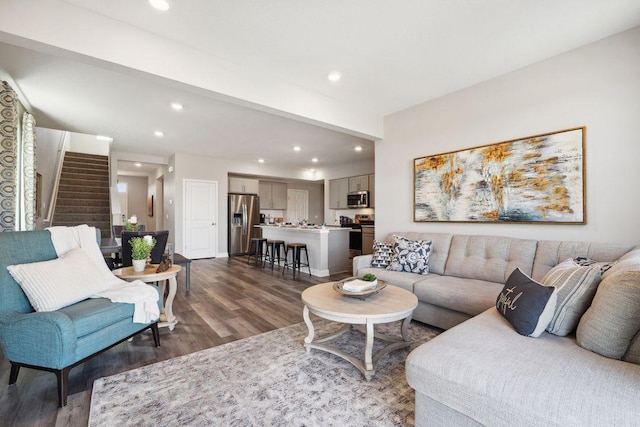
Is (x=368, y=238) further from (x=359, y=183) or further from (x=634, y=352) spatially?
(x=634, y=352)

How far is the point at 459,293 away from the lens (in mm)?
2486

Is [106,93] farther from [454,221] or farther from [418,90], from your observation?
[454,221]

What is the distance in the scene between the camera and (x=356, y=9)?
209cm

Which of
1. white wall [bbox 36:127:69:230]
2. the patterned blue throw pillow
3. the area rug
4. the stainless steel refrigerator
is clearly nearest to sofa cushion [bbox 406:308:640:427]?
the area rug

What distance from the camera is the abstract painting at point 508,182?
2604mm

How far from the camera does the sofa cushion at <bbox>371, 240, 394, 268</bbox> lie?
345 cm

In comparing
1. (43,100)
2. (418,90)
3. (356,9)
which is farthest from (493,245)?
(43,100)

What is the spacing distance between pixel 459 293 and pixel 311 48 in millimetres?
2548

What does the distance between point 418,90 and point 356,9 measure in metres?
1.61

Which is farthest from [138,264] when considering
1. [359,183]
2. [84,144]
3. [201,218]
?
[84,144]

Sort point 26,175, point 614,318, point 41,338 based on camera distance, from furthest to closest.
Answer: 1. point 26,175
2. point 41,338
3. point 614,318

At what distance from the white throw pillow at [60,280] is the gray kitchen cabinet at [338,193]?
6.25 m

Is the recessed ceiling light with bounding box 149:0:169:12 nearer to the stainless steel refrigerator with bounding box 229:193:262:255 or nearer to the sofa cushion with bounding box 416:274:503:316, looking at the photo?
the sofa cushion with bounding box 416:274:503:316

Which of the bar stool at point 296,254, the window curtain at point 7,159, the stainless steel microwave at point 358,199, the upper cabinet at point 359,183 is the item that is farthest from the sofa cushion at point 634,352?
the upper cabinet at point 359,183
